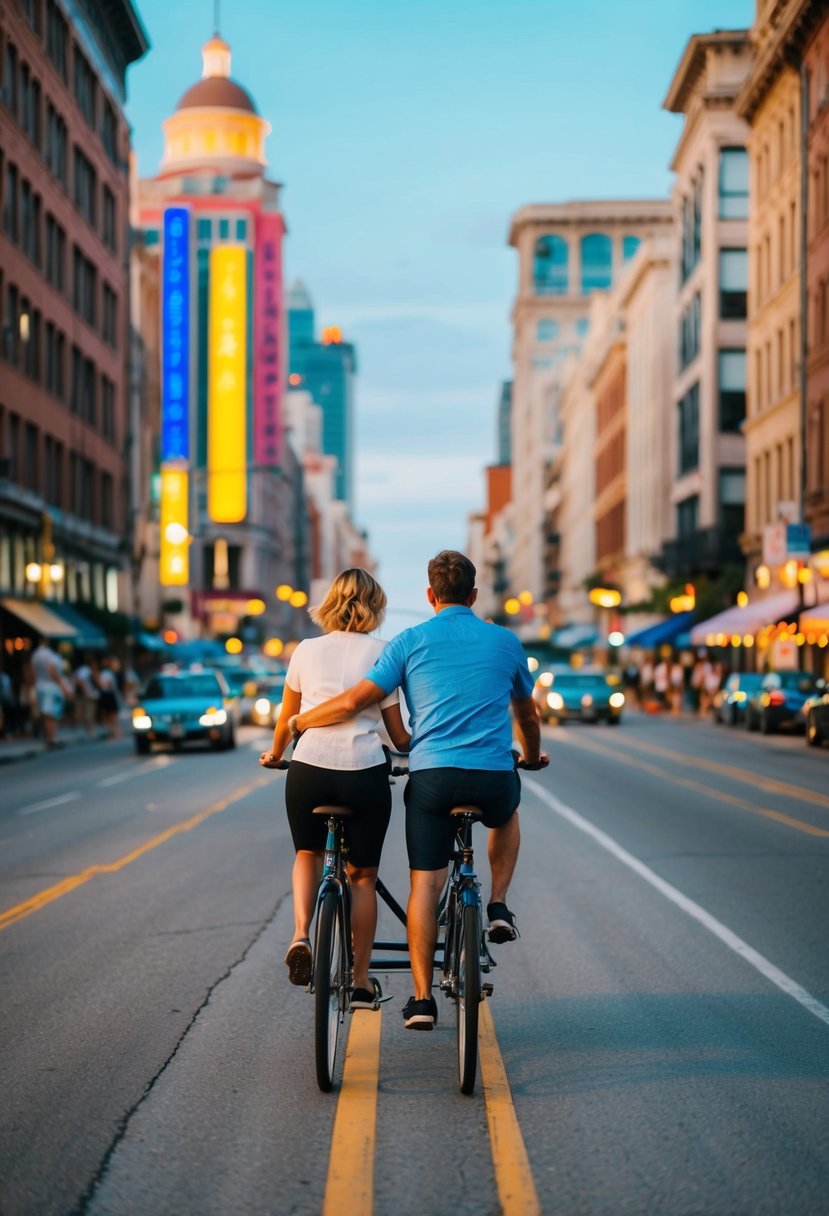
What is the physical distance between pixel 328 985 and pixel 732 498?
63.4 metres

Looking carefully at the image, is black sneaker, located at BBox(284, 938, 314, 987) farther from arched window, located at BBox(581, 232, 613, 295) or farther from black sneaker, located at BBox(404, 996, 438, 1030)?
arched window, located at BBox(581, 232, 613, 295)

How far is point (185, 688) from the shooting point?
34375mm

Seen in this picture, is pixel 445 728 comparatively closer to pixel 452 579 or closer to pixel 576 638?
pixel 452 579

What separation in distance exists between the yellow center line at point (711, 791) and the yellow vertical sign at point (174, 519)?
185 ft

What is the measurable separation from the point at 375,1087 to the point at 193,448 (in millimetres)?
118889

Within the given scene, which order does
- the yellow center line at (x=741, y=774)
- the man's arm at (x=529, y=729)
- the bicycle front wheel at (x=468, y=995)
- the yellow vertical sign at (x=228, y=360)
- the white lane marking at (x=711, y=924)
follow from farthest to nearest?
the yellow vertical sign at (x=228, y=360)
the yellow center line at (x=741, y=774)
the white lane marking at (x=711, y=924)
the man's arm at (x=529, y=729)
the bicycle front wheel at (x=468, y=995)

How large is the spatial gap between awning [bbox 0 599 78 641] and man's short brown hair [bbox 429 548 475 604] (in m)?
38.9

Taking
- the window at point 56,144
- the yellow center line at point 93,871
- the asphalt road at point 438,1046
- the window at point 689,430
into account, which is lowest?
the yellow center line at point 93,871

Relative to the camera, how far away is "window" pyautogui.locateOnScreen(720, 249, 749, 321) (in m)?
68.2

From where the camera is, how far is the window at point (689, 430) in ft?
235

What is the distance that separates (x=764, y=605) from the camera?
51.6 metres

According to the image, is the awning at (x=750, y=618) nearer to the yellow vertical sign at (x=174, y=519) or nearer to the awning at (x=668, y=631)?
the awning at (x=668, y=631)

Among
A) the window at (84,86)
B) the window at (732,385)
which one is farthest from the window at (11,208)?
the window at (732,385)

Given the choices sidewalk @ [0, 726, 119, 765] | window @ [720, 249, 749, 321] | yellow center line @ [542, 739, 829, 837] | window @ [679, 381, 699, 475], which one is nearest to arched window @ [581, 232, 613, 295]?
window @ [679, 381, 699, 475]
